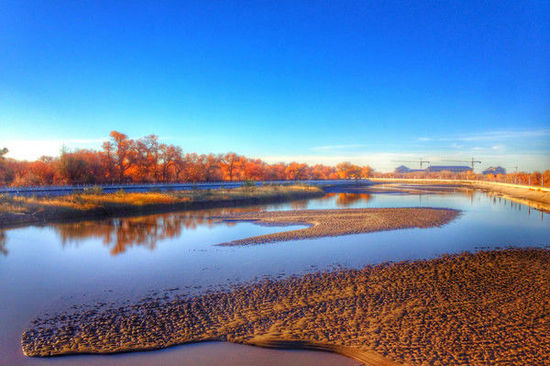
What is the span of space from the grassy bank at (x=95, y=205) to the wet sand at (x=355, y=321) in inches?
845

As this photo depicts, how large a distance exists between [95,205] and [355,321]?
27.9 m

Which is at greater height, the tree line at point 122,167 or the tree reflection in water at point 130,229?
the tree line at point 122,167

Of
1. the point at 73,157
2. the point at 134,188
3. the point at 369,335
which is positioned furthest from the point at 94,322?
the point at 73,157

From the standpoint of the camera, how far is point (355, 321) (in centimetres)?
743

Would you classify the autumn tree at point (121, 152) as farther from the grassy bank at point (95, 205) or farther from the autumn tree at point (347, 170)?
the autumn tree at point (347, 170)

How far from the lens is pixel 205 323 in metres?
7.64

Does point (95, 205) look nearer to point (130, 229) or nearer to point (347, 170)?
point (130, 229)

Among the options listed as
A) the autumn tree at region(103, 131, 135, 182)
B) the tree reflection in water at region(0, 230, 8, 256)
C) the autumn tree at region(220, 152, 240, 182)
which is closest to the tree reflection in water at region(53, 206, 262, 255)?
the tree reflection in water at region(0, 230, 8, 256)

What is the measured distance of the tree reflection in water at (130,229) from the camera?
1798 cm

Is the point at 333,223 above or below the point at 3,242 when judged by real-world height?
above

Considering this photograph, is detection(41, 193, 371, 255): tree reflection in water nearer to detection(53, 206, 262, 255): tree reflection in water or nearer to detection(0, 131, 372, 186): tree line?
detection(53, 206, 262, 255): tree reflection in water

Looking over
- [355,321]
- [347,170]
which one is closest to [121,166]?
[355,321]

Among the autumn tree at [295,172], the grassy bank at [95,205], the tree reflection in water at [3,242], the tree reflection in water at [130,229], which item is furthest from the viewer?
the autumn tree at [295,172]

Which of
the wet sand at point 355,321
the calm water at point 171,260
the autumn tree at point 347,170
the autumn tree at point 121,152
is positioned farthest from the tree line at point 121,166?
the autumn tree at point 347,170
